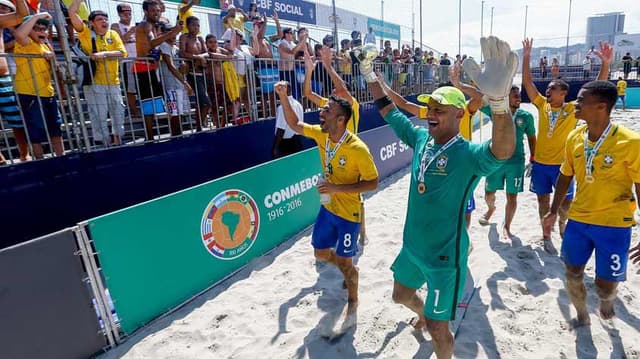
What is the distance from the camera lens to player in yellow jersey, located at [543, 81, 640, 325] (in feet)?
10.0

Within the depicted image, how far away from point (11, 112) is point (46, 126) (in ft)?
1.28

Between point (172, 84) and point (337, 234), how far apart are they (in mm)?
3757

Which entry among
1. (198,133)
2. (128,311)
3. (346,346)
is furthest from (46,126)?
(346,346)

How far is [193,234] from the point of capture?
4.43 metres

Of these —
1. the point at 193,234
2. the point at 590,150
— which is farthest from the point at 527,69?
the point at 193,234

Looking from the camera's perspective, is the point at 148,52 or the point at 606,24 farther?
the point at 606,24

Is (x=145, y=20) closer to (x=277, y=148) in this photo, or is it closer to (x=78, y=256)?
(x=277, y=148)

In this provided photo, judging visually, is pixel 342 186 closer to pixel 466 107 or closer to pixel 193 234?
pixel 466 107

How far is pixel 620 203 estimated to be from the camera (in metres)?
3.11

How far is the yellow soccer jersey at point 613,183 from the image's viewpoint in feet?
9.85

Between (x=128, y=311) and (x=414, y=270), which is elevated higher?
(x=414, y=270)

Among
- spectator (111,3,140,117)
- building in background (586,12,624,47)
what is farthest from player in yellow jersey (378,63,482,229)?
building in background (586,12,624,47)

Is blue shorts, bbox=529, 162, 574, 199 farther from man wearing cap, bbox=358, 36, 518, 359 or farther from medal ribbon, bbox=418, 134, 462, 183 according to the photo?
medal ribbon, bbox=418, 134, 462, 183

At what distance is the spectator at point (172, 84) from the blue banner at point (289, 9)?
5.36 metres
